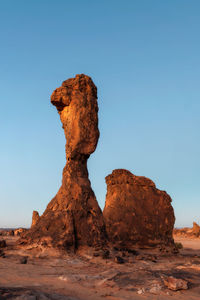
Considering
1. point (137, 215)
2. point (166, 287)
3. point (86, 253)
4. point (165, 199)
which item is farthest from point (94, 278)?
point (165, 199)

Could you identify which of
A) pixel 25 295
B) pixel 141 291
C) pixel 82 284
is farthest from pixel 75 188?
pixel 25 295

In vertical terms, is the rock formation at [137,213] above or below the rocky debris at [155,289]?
above

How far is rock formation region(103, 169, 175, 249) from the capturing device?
41.0ft

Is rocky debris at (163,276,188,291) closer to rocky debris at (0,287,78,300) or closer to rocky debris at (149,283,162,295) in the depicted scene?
rocky debris at (149,283,162,295)

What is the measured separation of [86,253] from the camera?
7.82m

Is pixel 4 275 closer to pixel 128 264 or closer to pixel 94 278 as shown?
pixel 94 278

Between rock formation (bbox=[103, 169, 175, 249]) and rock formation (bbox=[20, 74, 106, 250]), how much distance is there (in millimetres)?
3834

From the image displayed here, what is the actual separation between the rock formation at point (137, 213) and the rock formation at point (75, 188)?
151 inches

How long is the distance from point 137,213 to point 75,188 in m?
4.78

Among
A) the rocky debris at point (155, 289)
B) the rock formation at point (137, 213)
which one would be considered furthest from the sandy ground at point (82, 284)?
the rock formation at point (137, 213)

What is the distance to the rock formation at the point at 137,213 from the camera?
41.0 feet

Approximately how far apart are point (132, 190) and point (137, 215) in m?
1.35

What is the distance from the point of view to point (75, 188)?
9.20 metres

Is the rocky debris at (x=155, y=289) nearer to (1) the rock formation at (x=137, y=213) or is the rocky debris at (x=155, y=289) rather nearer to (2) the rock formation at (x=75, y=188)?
(2) the rock formation at (x=75, y=188)
